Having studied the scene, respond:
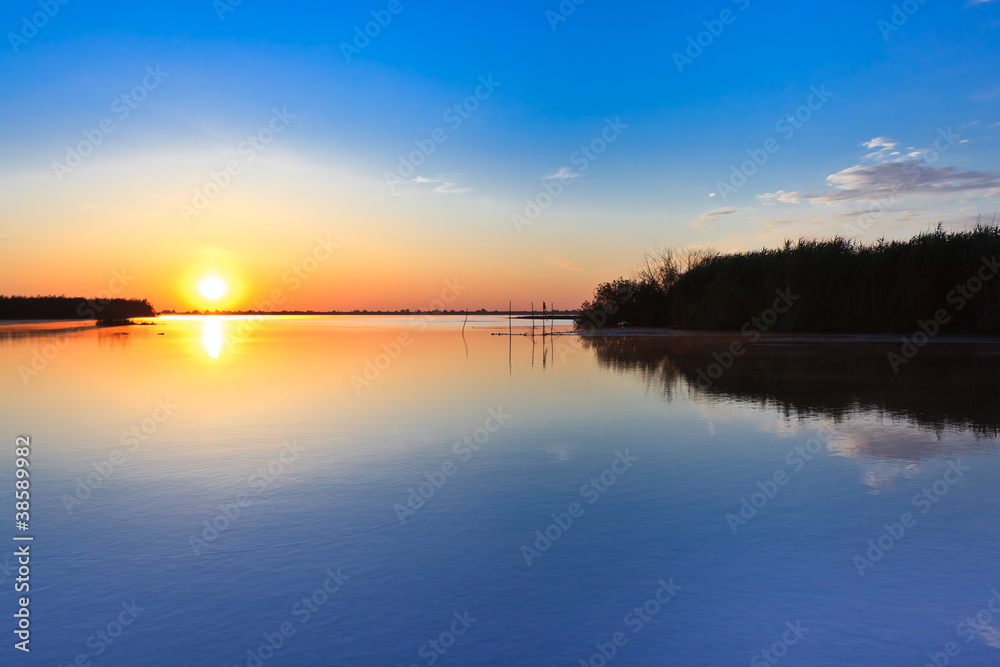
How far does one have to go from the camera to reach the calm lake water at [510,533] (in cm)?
375

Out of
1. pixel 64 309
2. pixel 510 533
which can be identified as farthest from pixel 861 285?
pixel 64 309

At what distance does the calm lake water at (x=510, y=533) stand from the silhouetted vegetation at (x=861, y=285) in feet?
88.4

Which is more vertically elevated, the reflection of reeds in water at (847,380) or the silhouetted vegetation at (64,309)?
the silhouetted vegetation at (64,309)

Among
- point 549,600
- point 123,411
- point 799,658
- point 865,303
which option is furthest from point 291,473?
point 865,303

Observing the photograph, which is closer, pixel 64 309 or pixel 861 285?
pixel 861 285

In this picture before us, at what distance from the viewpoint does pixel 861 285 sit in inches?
1474

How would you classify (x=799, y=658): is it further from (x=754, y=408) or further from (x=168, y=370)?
(x=168, y=370)

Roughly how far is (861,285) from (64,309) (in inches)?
3016

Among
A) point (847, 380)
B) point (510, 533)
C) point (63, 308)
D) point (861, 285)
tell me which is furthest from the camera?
point (63, 308)

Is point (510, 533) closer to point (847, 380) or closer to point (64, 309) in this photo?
point (847, 380)

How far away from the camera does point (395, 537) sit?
17.4 feet

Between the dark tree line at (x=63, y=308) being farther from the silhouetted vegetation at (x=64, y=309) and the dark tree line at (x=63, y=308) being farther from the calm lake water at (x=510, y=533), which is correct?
the calm lake water at (x=510, y=533)

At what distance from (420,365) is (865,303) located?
28.3 meters

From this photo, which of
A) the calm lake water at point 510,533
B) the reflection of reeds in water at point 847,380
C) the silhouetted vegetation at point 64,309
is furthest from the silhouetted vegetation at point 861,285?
the silhouetted vegetation at point 64,309
